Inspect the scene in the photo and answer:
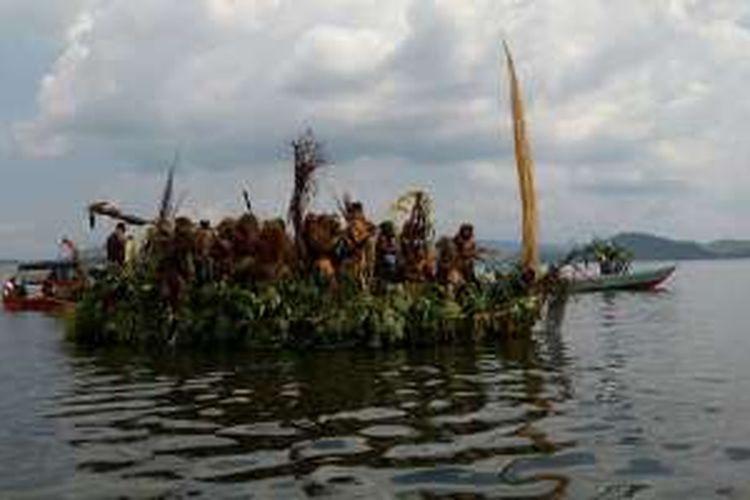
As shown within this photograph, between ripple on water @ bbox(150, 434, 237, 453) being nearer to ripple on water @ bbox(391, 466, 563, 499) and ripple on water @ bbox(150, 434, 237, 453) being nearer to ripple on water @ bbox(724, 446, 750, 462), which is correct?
ripple on water @ bbox(391, 466, 563, 499)

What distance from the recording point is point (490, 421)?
1597 centimetres

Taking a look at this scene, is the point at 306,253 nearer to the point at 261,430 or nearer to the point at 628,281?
the point at 261,430

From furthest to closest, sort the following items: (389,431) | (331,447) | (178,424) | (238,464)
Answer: (178,424) < (389,431) < (331,447) < (238,464)

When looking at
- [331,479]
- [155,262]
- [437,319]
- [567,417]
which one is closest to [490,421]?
[567,417]

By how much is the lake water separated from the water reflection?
1.3 inches

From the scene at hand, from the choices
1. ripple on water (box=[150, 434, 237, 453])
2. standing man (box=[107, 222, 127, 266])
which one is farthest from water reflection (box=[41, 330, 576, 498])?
standing man (box=[107, 222, 127, 266])

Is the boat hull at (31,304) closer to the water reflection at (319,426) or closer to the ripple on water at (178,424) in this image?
the water reflection at (319,426)

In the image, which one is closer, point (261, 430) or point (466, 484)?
point (466, 484)

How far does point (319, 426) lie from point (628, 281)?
56.9 meters

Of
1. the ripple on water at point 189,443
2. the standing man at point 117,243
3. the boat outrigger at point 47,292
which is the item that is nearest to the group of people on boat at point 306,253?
the standing man at point 117,243

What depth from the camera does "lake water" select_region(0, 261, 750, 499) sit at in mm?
12172

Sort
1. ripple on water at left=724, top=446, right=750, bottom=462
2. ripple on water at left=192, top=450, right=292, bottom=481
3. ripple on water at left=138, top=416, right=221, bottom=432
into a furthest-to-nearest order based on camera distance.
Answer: ripple on water at left=138, top=416, right=221, bottom=432 → ripple on water at left=724, top=446, right=750, bottom=462 → ripple on water at left=192, top=450, right=292, bottom=481

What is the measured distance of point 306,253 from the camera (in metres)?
28.6

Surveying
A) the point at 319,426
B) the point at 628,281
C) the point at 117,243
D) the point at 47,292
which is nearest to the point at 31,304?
the point at 47,292
